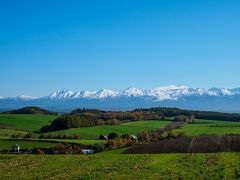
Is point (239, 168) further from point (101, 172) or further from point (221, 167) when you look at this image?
point (101, 172)

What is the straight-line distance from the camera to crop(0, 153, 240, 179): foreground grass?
3681 cm

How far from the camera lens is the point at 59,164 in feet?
152

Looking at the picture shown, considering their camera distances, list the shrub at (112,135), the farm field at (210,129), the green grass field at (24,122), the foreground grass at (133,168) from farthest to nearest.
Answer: the green grass field at (24,122) → the shrub at (112,135) → the farm field at (210,129) → the foreground grass at (133,168)

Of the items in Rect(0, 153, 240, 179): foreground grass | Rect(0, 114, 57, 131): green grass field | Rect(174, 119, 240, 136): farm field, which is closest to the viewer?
Rect(0, 153, 240, 179): foreground grass

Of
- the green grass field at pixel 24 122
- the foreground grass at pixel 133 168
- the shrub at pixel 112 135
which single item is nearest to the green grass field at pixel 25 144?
the shrub at pixel 112 135

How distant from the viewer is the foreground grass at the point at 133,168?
36.8m

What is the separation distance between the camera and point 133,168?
4059cm

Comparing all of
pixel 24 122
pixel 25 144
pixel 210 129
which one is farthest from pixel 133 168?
pixel 24 122

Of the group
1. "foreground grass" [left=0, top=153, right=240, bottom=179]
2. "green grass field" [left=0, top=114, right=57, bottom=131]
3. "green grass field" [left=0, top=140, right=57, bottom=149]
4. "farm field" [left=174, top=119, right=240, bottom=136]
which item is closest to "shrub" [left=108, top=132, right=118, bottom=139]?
"farm field" [left=174, top=119, right=240, bottom=136]

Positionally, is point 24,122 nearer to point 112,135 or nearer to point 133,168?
point 112,135

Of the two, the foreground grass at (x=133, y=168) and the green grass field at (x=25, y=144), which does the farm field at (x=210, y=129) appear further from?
the foreground grass at (x=133, y=168)

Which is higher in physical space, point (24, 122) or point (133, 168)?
point (24, 122)

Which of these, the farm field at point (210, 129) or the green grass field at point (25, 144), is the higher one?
the farm field at point (210, 129)

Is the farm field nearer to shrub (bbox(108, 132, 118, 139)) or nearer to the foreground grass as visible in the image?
shrub (bbox(108, 132, 118, 139))
